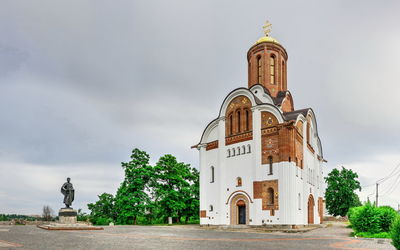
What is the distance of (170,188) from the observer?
124ft

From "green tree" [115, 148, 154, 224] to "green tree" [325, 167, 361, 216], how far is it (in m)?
25.6

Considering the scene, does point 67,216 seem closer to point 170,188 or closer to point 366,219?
point 170,188

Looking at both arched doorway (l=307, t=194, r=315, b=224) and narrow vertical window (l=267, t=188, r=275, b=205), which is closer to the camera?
narrow vertical window (l=267, t=188, r=275, b=205)

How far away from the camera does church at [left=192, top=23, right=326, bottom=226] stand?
26.6 metres

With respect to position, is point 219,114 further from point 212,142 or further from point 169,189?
point 169,189

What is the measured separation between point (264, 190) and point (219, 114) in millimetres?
8262

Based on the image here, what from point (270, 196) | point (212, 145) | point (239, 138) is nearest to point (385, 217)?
point (270, 196)

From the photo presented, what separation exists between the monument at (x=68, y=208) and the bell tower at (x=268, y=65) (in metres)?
18.7

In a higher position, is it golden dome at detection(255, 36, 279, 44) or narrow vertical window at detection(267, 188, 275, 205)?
golden dome at detection(255, 36, 279, 44)

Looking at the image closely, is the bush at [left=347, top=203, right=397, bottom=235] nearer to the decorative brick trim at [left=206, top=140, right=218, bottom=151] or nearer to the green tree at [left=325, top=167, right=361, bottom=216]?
the decorative brick trim at [left=206, top=140, right=218, bottom=151]

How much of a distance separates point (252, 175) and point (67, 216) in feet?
46.2

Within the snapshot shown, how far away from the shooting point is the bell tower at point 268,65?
111 feet

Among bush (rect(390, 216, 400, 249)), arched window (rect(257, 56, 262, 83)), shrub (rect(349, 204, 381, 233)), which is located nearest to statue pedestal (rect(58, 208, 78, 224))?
shrub (rect(349, 204, 381, 233))

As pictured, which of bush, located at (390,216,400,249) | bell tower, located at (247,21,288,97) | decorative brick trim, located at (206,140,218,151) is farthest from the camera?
bell tower, located at (247,21,288,97)
